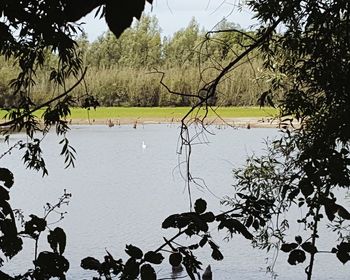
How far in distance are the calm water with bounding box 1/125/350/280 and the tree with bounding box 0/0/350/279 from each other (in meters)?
0.91

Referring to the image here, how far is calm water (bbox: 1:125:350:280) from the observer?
18.0 feet

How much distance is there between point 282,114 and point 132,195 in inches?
188

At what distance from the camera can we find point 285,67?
3.01 metres

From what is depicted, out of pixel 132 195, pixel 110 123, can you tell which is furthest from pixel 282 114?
pixel 110 123

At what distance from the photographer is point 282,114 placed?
116 inches

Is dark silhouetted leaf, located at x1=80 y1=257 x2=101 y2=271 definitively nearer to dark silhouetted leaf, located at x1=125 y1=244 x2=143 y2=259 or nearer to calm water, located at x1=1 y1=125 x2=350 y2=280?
dark silhouetted leaf, located at x1=125 y1=244 x2=143 y2=259

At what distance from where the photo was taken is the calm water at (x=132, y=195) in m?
5.49

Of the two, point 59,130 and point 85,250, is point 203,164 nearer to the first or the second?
point 85,250

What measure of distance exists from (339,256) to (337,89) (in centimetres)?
57

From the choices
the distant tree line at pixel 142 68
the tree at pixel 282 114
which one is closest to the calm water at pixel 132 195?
the distant tree line at pixel 142 68

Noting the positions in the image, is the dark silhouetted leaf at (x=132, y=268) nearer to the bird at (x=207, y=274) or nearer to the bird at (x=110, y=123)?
the bird at (x=207, y=274)

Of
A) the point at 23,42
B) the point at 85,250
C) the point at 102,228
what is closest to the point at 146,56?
the point at 102,228

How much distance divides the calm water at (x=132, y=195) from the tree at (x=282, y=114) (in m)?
0.91

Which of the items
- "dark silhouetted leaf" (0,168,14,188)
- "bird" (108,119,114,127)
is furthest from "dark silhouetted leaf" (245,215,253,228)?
"bird" (108,119,114,127)
